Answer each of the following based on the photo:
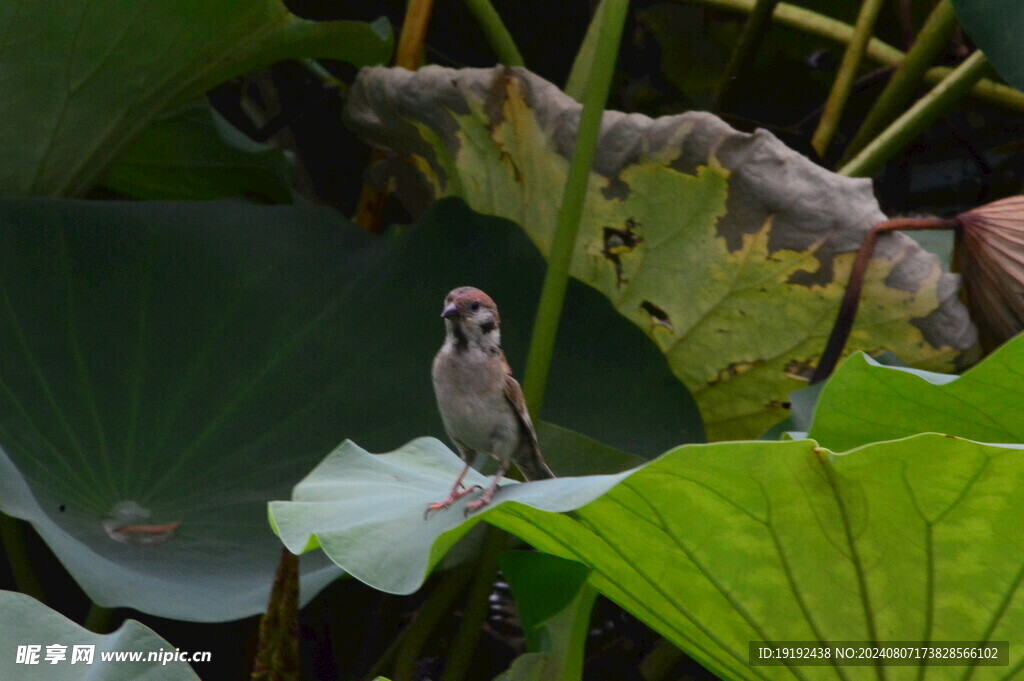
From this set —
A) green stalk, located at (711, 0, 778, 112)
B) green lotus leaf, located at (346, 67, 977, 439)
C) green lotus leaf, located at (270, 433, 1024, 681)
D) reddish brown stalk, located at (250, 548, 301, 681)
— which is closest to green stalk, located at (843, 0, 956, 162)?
green stalk, located at (711, 0, 778, 112)

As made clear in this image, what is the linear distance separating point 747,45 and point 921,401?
0.93m

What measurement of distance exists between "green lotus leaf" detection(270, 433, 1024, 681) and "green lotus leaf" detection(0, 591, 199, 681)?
18 cm

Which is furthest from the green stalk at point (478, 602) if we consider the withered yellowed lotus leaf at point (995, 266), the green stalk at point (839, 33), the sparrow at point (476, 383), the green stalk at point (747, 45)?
the green stalk at point (839, 33)

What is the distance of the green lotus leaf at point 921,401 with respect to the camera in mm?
919

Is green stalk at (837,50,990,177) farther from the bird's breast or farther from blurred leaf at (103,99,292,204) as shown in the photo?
blurred leaf at (103,99,292,204)

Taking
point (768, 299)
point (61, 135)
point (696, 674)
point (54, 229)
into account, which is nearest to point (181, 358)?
point (54, 229)

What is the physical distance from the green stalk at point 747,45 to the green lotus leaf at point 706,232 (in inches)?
19.3

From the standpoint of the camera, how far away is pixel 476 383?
96 cm

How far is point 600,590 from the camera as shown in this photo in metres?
1.04

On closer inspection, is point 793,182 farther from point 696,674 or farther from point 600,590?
point 696,674

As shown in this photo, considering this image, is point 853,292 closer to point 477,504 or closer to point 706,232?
point 706,232

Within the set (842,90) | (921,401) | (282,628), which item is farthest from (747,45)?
(282,628)

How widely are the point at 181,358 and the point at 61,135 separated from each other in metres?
0.39

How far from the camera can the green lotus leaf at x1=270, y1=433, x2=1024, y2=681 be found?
76 centimetres
